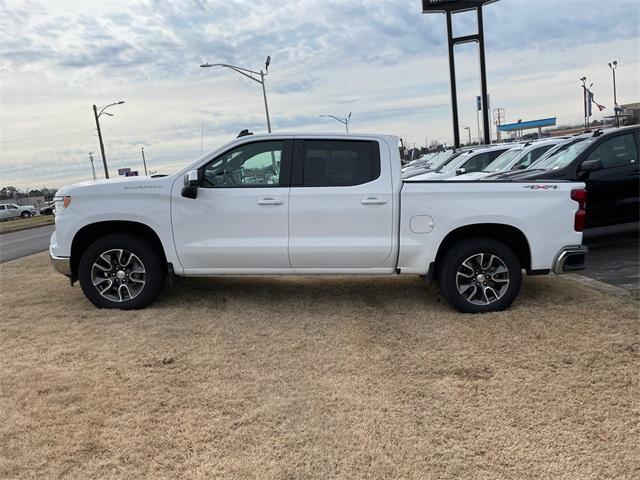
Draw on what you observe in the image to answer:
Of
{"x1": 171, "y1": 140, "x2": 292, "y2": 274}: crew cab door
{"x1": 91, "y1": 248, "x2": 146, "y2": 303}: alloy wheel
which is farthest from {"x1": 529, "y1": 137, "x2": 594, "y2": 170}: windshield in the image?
{"x1": 91, "y1": 248, "x2": 146, "y2": 303}: alloy wheel

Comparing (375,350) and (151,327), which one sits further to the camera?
(151,327)

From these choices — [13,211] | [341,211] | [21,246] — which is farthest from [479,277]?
[13,211]

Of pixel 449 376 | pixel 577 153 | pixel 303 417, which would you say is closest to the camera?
pixel 303 417

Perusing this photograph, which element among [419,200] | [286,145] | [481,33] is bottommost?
[419,200]

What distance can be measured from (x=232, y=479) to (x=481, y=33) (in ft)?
87.7

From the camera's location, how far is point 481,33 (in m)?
25.7

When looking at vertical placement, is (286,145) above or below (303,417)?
above

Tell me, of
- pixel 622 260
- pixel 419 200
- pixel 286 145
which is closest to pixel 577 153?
pixel 622 260

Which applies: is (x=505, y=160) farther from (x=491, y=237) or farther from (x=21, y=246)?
(x=21, y=246)

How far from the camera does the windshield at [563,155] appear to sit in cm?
863

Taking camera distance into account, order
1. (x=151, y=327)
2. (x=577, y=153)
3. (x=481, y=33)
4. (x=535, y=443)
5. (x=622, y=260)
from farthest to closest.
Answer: (x=481, y=33) → (x=577, y=153) → (x=622, y=260) → (x=151, y=327) → (x=535, y=443)

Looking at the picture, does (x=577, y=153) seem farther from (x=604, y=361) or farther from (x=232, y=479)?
(x=232, y=479)

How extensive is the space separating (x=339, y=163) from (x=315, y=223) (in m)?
0.68

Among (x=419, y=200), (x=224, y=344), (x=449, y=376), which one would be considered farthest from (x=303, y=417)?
(x=419, y=200)
